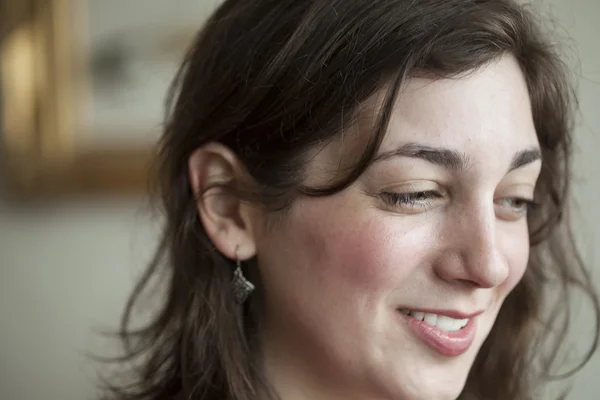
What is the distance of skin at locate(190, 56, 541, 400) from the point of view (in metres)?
0.90

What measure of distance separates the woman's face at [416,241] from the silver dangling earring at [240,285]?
0.24 ft

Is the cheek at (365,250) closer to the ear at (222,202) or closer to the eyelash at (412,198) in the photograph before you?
the eyelash at (412,198)

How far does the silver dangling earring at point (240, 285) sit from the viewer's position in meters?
1.06

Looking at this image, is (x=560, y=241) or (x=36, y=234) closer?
(x=560, y=241)

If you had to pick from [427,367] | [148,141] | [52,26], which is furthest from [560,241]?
[52,26]

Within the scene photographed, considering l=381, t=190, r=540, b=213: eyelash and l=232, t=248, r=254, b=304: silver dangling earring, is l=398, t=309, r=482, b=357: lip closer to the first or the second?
l=381, t=190, r=540, b=213: eyelash

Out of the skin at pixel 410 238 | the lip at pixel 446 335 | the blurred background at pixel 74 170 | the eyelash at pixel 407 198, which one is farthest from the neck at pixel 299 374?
the blurred background at pixel 74 170

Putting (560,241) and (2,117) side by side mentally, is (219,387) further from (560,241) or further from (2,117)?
(2,117)

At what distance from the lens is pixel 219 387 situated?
1.08m

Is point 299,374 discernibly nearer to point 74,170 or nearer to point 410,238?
point 410,238

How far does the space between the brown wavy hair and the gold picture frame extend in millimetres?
544

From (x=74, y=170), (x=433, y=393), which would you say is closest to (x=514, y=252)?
(x=433, y=393)

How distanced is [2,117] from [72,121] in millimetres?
177

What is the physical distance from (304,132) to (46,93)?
1019mm
